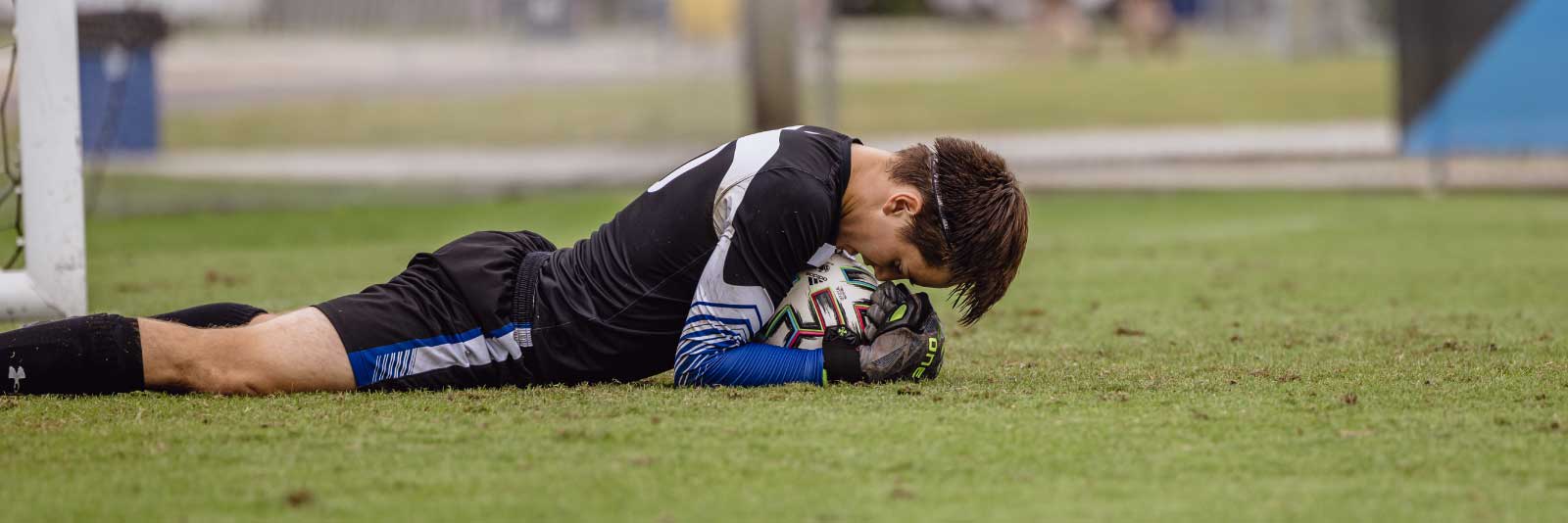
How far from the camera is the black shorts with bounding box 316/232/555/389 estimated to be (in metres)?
4.29

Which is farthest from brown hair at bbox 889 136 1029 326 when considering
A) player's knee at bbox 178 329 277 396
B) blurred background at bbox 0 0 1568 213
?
blurred background at bbox 0 0 1568 213

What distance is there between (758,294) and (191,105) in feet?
41.1

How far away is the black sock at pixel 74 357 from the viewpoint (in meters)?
4.23

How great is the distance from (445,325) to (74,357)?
3.02 ft

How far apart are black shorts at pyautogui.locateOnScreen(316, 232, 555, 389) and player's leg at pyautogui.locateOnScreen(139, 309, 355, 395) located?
1.9 inches

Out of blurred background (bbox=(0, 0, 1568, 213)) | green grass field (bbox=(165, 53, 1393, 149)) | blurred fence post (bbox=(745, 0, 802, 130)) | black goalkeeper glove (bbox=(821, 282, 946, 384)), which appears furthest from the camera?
green grass field (bbox=(165, 53, 1393, 149))

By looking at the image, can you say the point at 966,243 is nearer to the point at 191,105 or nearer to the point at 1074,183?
the point at 1074,183

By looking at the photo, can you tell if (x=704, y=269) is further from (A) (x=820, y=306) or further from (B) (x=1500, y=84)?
(B) (x=1500, y=84)

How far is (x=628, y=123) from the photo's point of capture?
48.3 ft

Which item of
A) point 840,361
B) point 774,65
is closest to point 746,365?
point 840,361

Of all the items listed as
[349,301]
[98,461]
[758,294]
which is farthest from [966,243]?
[98,461]

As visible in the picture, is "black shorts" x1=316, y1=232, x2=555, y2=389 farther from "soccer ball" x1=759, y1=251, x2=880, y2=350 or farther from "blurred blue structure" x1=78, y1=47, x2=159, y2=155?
"blurred blue structure" x1=78, y1=47, x2=159, y2=155

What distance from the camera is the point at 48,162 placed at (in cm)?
545

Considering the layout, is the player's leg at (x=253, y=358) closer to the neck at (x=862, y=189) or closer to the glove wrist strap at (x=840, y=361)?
the glove wrist strap at (x=840, y=361)
